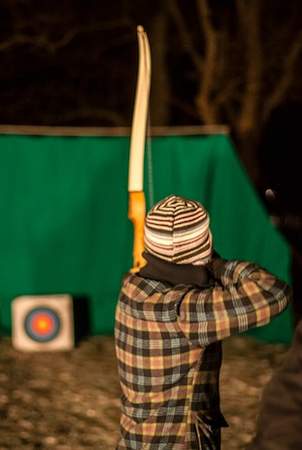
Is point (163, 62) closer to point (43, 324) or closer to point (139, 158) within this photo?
point (43, 324)

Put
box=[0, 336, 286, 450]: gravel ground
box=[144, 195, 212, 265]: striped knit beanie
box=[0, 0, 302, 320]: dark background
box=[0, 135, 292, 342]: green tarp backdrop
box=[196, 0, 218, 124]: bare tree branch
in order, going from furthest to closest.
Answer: box=[0, 0, 302, 320]: dark background < box=[196, 0, 218, 124]: bare tree branch < box=[0, 135, 292, 342]: green tarp backdrop < box=[0, 336, 286, 450]: gravel ground < box=[144, 195, 212, 265]: striped knit beanie

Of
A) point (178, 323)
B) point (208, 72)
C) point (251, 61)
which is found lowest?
point (178, 323)

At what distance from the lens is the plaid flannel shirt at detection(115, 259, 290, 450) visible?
2057mm

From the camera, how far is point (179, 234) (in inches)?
84.2

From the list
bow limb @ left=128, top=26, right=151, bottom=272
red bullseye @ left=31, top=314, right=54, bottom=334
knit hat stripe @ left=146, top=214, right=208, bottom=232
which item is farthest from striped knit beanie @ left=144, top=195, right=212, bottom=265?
red bullseye @ left=31, top=314, right=54, bottom=334

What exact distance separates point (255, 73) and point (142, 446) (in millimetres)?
6764

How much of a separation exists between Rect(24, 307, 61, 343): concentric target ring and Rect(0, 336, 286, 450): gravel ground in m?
0.16

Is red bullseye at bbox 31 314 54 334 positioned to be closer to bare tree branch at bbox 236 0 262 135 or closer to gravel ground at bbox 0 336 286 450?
gravel ground at bbox 0 336 286 450

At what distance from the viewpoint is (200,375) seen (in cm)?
221

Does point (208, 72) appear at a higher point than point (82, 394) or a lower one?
higher

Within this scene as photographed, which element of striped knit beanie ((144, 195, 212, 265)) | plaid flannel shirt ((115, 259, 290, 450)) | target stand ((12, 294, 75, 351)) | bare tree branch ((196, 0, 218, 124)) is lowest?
target stand ((12, 294, 75, 351))

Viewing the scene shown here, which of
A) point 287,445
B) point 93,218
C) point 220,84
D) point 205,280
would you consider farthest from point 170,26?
point 287,445

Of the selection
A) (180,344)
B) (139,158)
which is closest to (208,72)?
(139,158)

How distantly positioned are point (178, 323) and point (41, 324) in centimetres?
378
